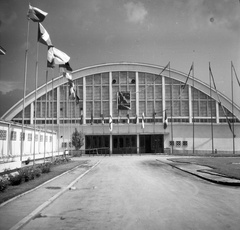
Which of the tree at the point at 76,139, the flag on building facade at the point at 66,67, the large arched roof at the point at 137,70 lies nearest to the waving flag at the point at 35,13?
the flag on building facade at the point at 66,67

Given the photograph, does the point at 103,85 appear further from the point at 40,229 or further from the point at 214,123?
the point at 40,229

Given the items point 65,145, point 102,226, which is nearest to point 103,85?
point 65,145

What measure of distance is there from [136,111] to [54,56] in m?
36.7

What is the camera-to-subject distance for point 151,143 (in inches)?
2213

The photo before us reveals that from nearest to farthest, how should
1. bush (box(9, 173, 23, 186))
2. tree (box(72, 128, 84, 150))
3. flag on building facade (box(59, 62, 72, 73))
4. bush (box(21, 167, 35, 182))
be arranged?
bush (box(9, 173, 23, 186)), bush (box(21, 167, 35, 182)), flag on building facade (box(59, 62, 72, 73)), tree (box(72, 128, 84, 150))

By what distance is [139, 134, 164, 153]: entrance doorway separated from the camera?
5584 cm

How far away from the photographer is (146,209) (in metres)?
8.55

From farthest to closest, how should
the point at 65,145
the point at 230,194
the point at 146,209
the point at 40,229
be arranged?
the point at 65,145, the point at 230,194, the point at 146,209, the point at 40,229

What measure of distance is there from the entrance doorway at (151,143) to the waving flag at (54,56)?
37.5 m

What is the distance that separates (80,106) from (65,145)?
8064 mm

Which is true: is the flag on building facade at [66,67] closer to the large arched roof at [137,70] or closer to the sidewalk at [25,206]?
the sidewalk at [25,206]

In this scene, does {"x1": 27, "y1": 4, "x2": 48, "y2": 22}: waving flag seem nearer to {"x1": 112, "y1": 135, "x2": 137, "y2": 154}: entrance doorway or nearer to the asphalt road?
the asphalt road

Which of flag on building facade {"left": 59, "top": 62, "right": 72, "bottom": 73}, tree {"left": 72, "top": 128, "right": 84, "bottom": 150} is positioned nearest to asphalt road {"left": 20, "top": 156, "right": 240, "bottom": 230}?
flag on building facade {"left": 59, "top": 62, "right": 72, "bottom": 73}

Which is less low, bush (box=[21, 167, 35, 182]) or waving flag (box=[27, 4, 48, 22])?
waving flag (box=[27, 4, 48, 22])
